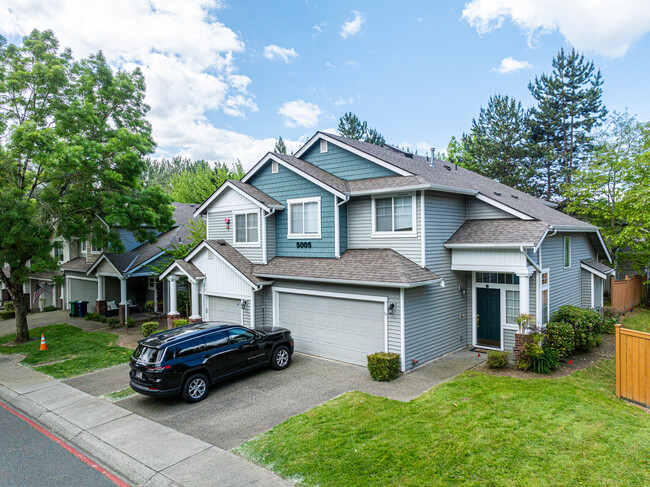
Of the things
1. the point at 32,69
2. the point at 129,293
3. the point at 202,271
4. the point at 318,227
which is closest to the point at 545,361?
the point at 318,227

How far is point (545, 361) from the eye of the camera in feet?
35.8

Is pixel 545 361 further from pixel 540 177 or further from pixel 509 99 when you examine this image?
pixel 509 99

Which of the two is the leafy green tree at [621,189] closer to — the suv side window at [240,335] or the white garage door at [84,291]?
the suv side window at [240,335]

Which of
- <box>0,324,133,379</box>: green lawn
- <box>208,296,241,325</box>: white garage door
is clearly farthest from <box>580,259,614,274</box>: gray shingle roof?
<box>0,324,133,379</box>: green lawn

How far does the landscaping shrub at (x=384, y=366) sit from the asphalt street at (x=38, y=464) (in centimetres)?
667

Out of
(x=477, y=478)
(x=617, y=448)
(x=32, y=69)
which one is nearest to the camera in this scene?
(x=477, y=478)

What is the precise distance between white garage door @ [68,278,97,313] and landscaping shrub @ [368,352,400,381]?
72.8 ft

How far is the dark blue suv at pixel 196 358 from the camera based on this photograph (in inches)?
368

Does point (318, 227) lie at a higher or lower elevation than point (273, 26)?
lower

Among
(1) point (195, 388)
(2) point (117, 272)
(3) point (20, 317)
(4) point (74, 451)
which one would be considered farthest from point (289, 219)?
(3) point (20, 317)

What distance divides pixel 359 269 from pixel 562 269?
8860 mm

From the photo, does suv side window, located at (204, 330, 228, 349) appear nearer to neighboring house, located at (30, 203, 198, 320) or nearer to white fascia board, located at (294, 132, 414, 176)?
white fascia board, located at (294, 132, 414, 176)

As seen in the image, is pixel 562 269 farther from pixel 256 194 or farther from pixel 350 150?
pixel 256 194

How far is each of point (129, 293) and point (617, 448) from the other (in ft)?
83.2
